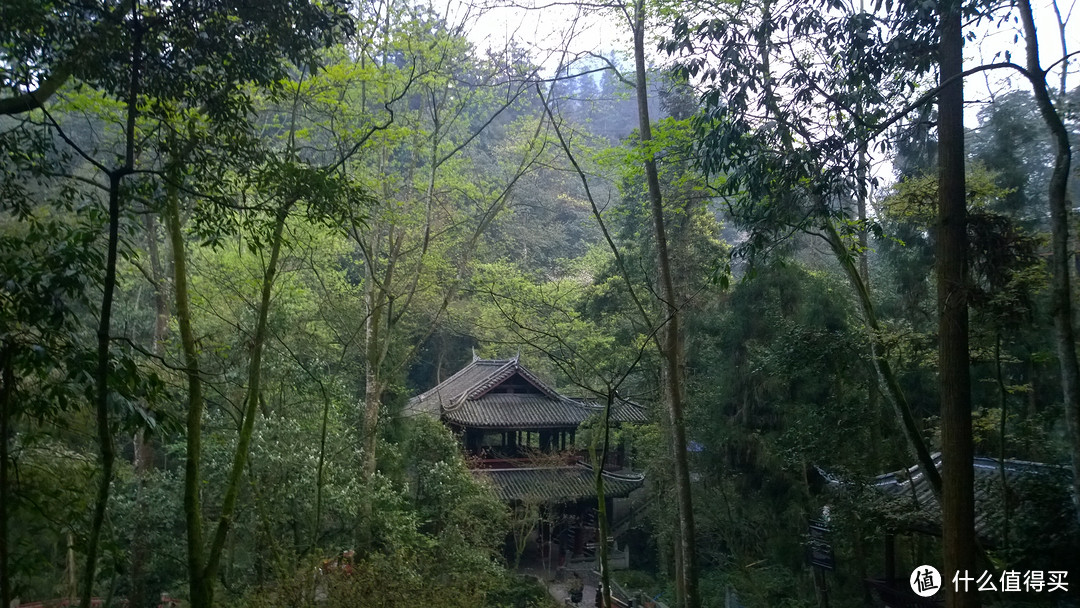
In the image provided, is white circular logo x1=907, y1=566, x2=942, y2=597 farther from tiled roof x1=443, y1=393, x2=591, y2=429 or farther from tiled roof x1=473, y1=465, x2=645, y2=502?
tiled roof x1=443, y1=393, x2=591, y2=429

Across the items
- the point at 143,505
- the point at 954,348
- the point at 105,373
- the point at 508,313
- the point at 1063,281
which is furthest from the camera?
the point at 143,505

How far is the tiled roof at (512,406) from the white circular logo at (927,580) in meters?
10.2

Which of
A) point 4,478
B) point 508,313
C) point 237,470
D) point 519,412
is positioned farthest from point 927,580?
point 519,412

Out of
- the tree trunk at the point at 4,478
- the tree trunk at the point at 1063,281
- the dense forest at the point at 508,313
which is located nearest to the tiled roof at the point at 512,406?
the dense forest at the point at 508,313

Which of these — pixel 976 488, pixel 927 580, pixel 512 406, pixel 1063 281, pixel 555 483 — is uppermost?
pixel 512 406

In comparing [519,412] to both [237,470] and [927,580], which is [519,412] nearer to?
[927,580]

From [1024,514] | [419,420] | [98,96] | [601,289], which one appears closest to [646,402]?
[601,289]

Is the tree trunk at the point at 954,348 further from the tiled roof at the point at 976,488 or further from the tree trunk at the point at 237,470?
the tree trunk at the point at 237,470

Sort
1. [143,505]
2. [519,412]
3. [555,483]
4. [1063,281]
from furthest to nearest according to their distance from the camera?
[519,412] < [555,483] < [143,505] < [1063,281]

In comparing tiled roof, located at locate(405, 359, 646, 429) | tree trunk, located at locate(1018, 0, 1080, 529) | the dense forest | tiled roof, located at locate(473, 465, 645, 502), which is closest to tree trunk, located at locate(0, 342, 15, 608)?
the dense forest

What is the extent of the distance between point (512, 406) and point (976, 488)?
1061 cm

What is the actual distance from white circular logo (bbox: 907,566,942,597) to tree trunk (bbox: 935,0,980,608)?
88 centimetres

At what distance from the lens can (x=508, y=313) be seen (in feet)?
23.1

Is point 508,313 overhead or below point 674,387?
overhead
